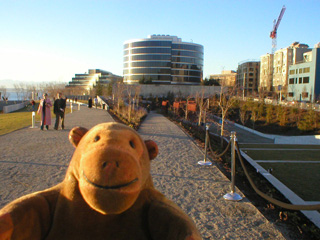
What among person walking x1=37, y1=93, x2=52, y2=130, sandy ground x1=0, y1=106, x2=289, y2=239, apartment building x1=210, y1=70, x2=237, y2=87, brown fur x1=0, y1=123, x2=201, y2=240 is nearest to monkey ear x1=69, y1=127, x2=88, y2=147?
brown fur x1=0, y1=123, x2=201, y2=240

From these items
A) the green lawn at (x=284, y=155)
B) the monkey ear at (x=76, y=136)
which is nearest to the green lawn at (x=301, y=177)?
the green lawn at (x=284, y=155)

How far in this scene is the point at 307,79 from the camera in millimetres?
56281

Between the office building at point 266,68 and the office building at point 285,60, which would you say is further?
the office building at point 266,68

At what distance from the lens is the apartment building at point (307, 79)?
53688mm

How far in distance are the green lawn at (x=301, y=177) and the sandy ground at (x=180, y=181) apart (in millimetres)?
1604

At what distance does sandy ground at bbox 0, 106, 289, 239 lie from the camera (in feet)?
13.4

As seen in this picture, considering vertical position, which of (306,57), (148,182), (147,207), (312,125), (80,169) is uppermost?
(306,57)

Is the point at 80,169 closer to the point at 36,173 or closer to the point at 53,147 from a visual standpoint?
the point at 36,173

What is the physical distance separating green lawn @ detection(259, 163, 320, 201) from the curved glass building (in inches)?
3179

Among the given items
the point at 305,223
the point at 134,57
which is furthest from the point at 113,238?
the point at 134,57

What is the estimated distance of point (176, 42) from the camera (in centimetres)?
9062

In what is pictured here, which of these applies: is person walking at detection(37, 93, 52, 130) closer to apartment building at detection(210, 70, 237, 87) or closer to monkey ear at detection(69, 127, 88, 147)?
apartment building at detection(210, 70, 237, 87)

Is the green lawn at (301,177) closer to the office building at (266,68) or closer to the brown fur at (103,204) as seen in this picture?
the brown fur at (103,204)

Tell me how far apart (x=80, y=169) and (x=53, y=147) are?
8500mm
